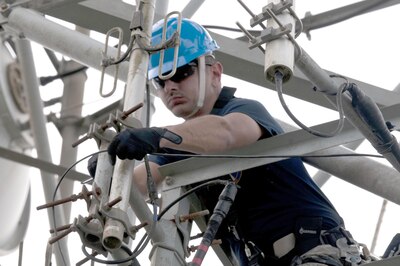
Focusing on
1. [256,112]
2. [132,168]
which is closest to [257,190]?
[256,112]

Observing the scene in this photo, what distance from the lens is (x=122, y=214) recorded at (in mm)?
5426

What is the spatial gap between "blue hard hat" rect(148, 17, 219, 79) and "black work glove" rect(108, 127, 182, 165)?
1.20m

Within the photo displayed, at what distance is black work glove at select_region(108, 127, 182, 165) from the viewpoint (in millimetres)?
5555

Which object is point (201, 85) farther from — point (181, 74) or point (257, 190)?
point (257, 190)

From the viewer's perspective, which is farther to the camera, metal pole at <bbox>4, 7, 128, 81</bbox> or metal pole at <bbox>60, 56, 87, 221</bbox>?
metal pole at <bbox>60, 56, 87, 221</bbox>

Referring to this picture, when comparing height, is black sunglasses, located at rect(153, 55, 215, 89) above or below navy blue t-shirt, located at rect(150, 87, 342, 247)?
above

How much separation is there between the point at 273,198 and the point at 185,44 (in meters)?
1.07

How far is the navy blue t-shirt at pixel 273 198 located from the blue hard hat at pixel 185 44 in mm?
473

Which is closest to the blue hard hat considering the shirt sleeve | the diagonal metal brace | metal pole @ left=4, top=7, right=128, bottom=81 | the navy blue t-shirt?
the shirt sleeve

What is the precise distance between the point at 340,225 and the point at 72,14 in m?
2.18

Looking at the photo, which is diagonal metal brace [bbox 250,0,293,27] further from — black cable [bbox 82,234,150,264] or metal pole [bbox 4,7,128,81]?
metal pole [bbox 4,7,128,81]

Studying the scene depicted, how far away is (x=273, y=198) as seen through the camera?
259 inches

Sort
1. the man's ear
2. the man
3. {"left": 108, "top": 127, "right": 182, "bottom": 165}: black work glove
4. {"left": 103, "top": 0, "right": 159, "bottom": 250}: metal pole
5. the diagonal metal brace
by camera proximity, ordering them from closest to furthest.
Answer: {"left": 103, "top": 0, "right": 159, "bottom": 250}: metal pole
{"left": 108, "top": 127, "right": 182, "bottom": 165}: black work glove
the diagonal metal brace
the man
the man's ear

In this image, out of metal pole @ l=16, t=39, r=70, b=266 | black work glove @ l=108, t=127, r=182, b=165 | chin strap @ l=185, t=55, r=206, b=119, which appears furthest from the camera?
metal pole @ l=16, t=39, r=70, b=266
